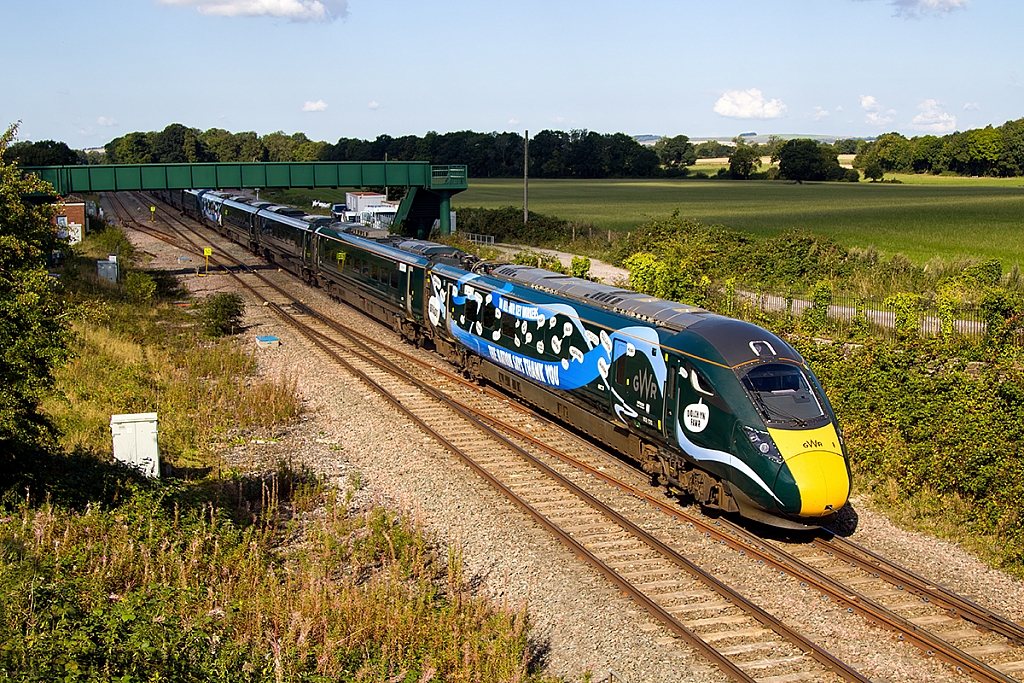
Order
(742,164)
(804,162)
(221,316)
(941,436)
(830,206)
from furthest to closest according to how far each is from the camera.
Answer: (742,164) → (804,162) → (830,206) → (221,316) → (941,436)

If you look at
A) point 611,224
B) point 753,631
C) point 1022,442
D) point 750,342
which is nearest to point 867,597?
point 753,631

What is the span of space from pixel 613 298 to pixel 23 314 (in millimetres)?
10310

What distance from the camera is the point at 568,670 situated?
10.2 m

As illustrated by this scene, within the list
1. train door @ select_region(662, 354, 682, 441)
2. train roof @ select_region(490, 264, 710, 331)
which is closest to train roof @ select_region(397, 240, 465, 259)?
train roof @ select_region(490, 264, 710, 331)

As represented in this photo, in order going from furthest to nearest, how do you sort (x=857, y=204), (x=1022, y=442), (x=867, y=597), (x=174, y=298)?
1. (x=857, y=204)
2. (x=174, y=298)
3. (x=1022, y=442)
4. (x=867, y=597)

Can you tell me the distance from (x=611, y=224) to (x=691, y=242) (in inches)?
1206

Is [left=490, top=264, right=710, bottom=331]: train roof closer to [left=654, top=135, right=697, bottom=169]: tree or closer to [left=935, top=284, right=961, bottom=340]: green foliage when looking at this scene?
[left=935, top=284, right=961, bottom=340]: green foliage

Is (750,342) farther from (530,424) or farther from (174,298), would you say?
(174,298)

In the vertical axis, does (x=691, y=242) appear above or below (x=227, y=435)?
above

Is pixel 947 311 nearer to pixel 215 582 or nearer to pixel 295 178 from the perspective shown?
pixel 215 582

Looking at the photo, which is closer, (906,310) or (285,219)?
(906,310)

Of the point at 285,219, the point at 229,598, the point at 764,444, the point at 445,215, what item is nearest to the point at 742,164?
the point at 445,215

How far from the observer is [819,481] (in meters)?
12.5

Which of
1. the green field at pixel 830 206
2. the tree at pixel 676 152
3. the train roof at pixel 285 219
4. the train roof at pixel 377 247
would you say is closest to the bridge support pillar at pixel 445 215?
the train roof at pixel 285 219
